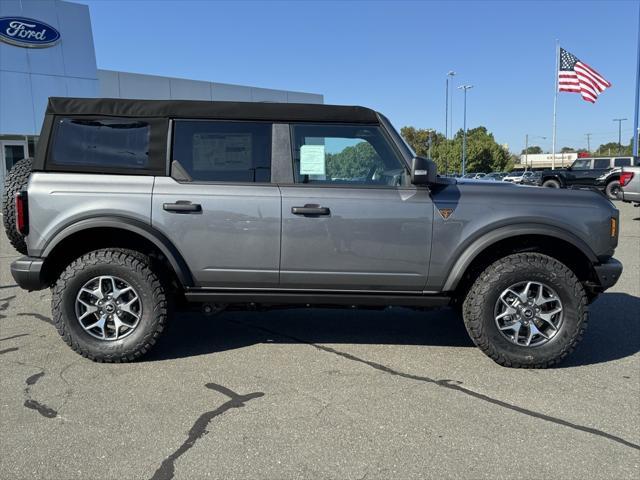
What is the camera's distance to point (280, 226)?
395cm

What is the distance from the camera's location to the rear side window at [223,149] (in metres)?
4.07

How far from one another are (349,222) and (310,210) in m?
0.31

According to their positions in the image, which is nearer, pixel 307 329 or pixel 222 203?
pixel 222 203

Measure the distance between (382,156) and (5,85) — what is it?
2056cm

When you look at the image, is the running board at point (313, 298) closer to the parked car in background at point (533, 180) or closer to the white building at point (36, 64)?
the white building at point (36, 64)

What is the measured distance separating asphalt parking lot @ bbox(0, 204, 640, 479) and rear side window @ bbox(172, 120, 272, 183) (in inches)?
59.3

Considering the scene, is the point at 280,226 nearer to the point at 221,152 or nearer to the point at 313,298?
the point at 313,298

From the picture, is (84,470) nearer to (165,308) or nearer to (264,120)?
(165,308)

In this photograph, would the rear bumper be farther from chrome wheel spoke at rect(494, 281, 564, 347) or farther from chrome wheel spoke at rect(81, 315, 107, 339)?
chrome wheel spoke at rect(494, 281, 564, 347)

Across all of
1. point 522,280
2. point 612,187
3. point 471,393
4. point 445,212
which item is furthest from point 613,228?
point 612,187

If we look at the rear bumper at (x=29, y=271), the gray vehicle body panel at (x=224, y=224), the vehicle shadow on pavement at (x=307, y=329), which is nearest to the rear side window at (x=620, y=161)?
the vehicle shadow on pavement at (x=307, y=329)

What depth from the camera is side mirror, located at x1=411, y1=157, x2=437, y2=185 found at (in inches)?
149

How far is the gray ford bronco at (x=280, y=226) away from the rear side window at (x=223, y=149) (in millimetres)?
11

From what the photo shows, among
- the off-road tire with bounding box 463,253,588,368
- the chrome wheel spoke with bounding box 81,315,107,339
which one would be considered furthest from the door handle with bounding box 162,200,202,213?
the off-road tire with bounding box 463,253,588,368
